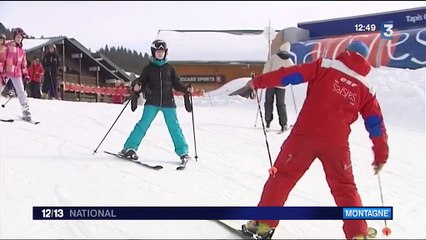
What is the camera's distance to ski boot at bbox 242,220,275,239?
12.2 feet

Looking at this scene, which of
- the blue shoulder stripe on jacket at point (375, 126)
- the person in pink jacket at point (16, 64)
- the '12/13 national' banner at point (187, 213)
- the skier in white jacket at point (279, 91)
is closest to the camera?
the '12/13 national' banner at point (187, 213)

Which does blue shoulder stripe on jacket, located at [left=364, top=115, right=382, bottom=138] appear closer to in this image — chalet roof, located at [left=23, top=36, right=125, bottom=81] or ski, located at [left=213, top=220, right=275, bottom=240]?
ski, located at [left=213, top=220, right=275, bottom=240]

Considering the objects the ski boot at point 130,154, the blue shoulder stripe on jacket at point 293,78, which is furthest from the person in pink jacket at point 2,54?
the blue shoulder stripe on jacket at point 293,78

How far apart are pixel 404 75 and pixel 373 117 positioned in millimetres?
13325

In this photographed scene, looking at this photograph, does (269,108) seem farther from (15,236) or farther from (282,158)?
(15,236)

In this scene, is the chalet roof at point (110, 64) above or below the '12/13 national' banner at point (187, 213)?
below

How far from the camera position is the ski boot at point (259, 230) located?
3729mm

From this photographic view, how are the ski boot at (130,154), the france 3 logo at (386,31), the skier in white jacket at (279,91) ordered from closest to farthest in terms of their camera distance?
the ski boot at (130,154), the skier in white jacket at (279,91), the france 3 logo at (386,31)

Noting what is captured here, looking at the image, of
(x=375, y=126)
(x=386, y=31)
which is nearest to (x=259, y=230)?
(x=375, y=126)

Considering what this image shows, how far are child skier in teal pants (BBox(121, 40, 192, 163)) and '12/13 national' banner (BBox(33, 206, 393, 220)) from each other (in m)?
2.58

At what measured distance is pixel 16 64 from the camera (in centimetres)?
854

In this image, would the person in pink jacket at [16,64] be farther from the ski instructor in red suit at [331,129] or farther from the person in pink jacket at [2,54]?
the ski instructor in red suit at [331,129]

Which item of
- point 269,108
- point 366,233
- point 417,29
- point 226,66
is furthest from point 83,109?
point 226,66

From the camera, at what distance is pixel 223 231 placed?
154 inches
